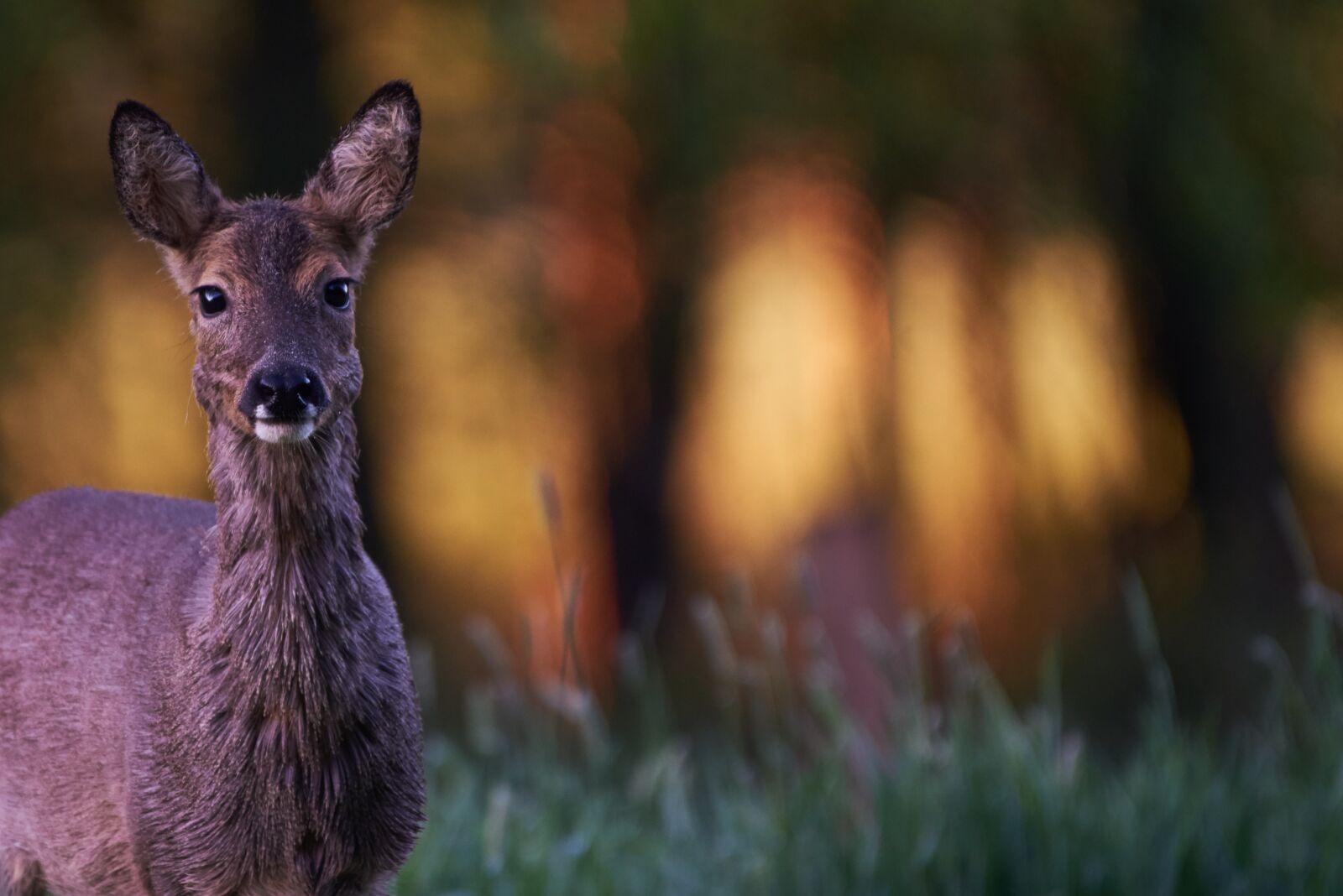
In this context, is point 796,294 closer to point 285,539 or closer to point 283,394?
point 285,539

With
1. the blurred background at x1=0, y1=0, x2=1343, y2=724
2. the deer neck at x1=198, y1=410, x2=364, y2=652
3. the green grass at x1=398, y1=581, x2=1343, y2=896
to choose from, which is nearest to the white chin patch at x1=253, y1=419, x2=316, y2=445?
the deer neck at x1=198, y1=410, x2=364, y2=652

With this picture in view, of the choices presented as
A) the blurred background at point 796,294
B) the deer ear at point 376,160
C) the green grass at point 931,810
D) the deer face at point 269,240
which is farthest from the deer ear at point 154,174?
the blurred background at point 796,294

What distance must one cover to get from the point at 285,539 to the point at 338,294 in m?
0.58

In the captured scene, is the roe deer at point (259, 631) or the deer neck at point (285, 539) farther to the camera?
the deer neck at point (285, 539)

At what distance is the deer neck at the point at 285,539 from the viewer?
14.0ft

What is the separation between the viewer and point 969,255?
10.6 m

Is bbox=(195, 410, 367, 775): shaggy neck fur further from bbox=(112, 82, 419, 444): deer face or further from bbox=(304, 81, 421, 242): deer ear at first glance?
bbox=(304, 81, 421, 242): deer ear

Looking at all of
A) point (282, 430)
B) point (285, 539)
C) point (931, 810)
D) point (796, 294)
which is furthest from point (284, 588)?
point (796, 294)

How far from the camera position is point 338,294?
172 inches

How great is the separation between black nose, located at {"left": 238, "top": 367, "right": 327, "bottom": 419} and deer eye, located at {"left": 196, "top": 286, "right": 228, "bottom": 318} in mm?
363

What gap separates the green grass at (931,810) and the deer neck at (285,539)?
131cm

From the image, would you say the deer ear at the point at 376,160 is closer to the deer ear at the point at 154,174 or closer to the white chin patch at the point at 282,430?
the deer ear at the point at 154,174

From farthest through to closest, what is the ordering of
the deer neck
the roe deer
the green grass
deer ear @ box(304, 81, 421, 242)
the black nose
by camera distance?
the green grass, deer ear @ box(304, 81, 421, 242), the deer neck, the roe deer, the black nose

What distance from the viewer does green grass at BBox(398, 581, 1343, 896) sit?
18.0 ft
